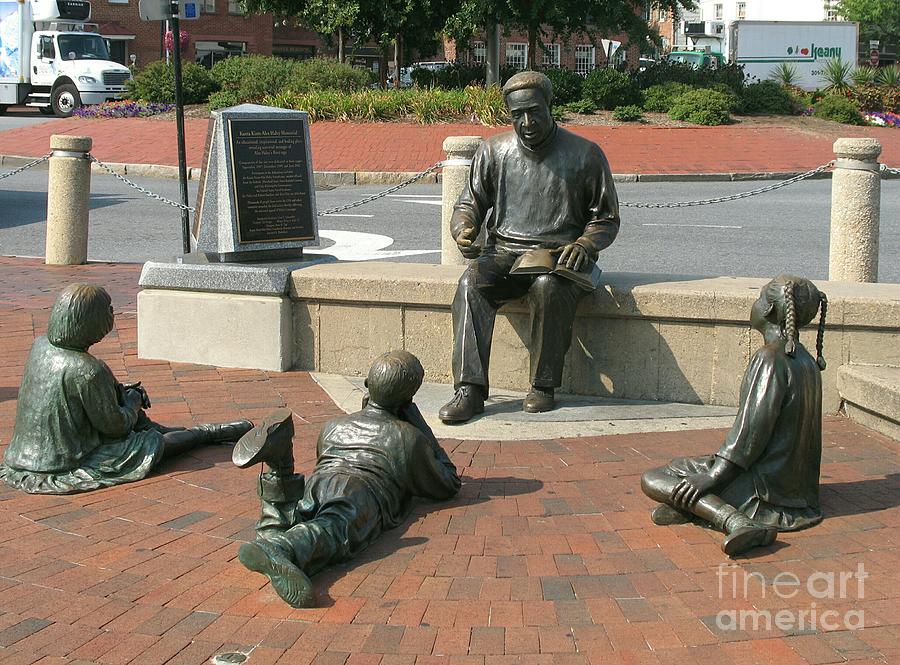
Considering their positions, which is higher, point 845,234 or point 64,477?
point 845,234

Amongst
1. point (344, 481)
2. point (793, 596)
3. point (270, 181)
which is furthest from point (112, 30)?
point (793, 596)

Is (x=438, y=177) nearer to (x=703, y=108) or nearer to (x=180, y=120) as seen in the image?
(x=703, y=108)

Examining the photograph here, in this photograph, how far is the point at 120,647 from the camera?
398cm

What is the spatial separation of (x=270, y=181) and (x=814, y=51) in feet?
121

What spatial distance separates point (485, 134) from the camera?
23.1 metres

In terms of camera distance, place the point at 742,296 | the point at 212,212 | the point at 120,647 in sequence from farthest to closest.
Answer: the point at 212,212
the point at 742,296
the point at 120,647

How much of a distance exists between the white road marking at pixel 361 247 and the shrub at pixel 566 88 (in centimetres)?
1354

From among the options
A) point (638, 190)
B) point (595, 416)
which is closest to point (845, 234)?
point (595, 416)

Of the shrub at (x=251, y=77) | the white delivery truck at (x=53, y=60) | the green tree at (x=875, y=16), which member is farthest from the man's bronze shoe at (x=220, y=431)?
the green tree at (x=875, y=16)

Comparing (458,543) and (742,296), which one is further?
(742,296)

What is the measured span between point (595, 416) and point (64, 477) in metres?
2.76

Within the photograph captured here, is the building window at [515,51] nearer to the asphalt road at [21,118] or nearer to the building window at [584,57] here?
the building window at [584,57]

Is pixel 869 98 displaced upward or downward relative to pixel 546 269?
upward

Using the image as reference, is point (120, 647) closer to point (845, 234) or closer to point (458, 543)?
point (458, 543)
